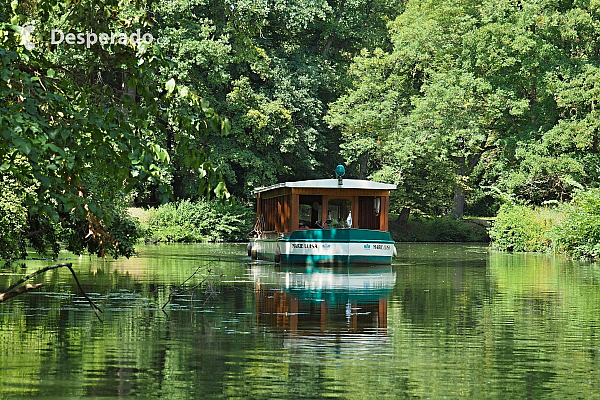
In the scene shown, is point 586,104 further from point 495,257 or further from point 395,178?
point 495,257

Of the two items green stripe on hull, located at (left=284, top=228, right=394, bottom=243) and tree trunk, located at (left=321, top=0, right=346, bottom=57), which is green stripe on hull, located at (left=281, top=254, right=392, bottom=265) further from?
tree trunk, located at (left=321, top=0, right=346, bottom=57)

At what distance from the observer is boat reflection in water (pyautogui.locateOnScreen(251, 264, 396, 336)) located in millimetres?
14531

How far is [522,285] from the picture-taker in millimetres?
24062

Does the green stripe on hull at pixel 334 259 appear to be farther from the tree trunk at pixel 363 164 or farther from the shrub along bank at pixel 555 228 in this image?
the tree trunk at pixel 363 164

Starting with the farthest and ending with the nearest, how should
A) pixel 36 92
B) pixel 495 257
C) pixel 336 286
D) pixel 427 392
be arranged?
pixel 495 257 < pixel 336 286 < pixel 427 392 < pixel 36 92

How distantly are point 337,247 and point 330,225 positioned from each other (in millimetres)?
1869

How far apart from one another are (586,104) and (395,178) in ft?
40.9

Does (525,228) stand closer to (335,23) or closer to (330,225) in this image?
(330,225)

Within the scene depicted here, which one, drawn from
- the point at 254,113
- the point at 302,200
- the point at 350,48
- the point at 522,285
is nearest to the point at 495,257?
the point at 302,200

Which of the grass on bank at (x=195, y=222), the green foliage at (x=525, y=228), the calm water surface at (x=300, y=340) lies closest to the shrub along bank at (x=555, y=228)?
the green foliage at (x=525, y=228)

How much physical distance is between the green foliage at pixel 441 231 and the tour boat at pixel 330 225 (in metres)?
25.7

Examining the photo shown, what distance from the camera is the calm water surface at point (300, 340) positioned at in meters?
9.27

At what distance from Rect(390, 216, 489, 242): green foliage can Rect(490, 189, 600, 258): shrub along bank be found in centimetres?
1024

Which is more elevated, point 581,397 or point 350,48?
point 350,48
